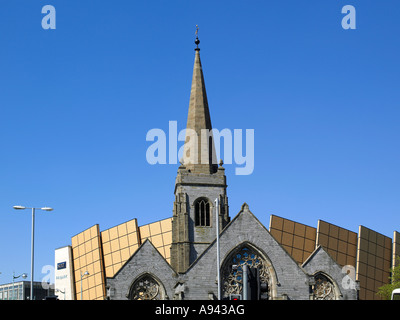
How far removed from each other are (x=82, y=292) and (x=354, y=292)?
30021 mm

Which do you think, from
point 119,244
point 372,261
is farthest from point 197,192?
point 372,261

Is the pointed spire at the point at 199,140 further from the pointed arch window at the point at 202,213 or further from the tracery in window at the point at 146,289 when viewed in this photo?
the tracery in window at the point at 146,289

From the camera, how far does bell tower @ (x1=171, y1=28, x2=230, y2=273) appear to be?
54406mm

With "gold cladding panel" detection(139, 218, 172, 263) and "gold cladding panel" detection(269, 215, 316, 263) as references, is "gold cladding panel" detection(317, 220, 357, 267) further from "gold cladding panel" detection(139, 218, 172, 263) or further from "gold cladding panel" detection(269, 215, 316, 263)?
"gold cladding panel" detection(139, 218, 172, 263)

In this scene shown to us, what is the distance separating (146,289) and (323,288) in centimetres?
1555

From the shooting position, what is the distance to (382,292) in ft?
212

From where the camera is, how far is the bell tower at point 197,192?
54406 millimetres

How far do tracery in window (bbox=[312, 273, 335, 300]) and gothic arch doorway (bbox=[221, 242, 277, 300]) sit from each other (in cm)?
456

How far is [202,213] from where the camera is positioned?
5578cm

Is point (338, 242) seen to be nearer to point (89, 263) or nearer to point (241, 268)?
point (241, 268)

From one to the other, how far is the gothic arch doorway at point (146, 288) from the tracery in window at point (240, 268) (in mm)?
5427

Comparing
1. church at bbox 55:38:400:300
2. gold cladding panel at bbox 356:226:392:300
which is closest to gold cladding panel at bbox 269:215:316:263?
church at bbox 55:38:400:300
